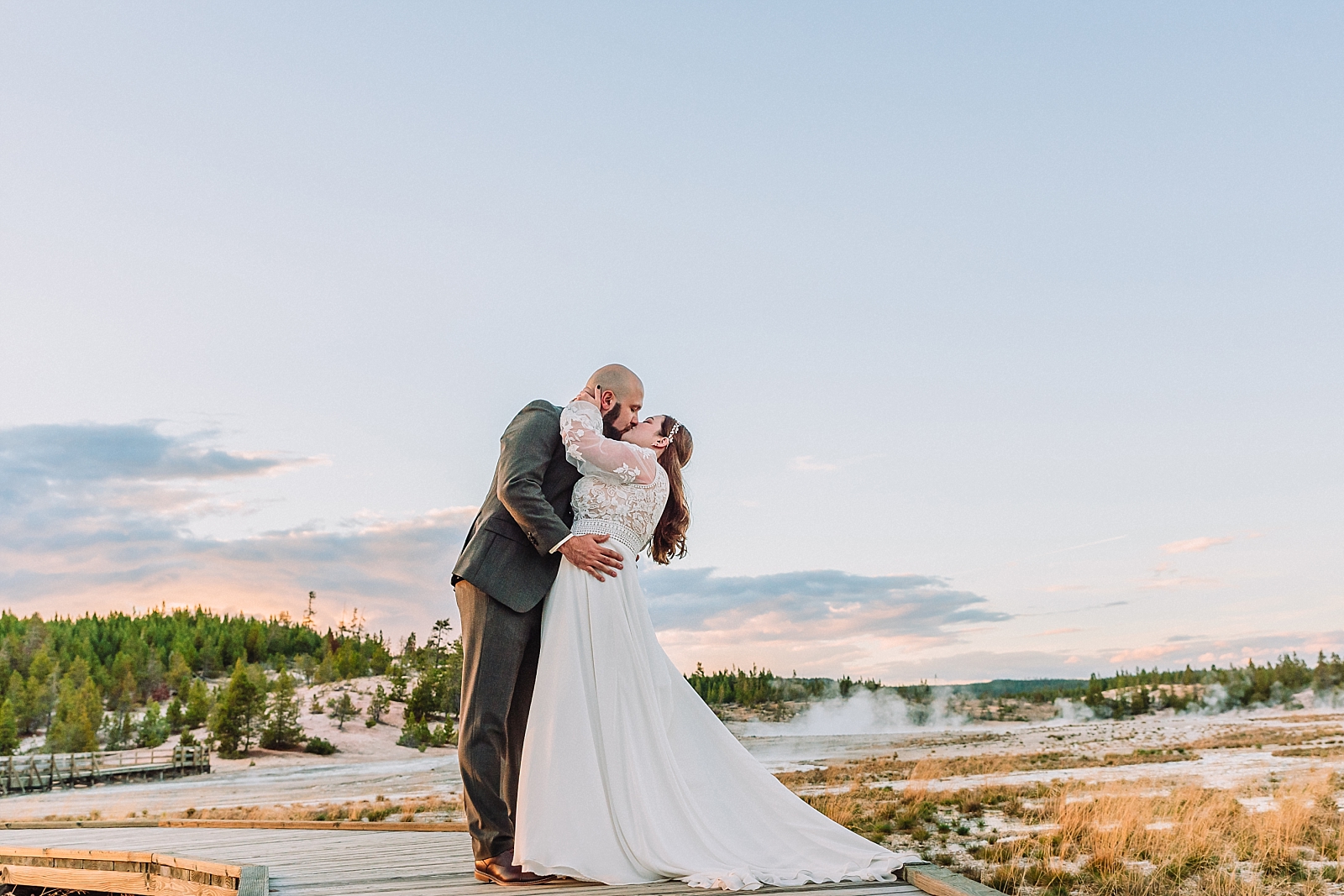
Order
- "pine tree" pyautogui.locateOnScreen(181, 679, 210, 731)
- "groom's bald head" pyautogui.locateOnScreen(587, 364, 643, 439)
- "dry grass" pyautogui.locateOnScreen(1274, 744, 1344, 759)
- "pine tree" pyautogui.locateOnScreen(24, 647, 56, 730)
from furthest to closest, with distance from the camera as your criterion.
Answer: "pine tree" pyautogui.locateOnScreen(181, 679, 210, 731) < "pine tree" pyautogui.locateOnScreen(24, 647, 56, 730) < "dry grass" pyautogui.locateOnScreen(1274, 744, 1344, 759) < "groom's bald head" pyautogui.locateOnScreen(587, 364, 643, 439)

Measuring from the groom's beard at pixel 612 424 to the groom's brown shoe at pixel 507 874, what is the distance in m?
1.60

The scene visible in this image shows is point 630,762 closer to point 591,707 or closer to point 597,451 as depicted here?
point 591,707

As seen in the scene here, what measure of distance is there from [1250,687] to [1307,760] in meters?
49.4

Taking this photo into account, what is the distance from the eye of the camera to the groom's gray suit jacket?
12.1 feet

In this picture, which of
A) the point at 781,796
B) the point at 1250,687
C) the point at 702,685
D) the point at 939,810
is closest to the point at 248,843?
the point at 781,796

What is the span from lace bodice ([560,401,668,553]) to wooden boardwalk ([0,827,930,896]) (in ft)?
4.25

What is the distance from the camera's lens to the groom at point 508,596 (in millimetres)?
3596

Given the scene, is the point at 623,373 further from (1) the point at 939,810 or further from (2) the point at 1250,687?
(2) the point at 1250,687

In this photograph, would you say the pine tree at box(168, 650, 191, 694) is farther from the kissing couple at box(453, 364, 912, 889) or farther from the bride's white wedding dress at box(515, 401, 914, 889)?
the bride's white wedding dress at box(515, 401, 914, 889)

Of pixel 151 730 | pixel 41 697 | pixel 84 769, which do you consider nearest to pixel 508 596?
pixel 84 769

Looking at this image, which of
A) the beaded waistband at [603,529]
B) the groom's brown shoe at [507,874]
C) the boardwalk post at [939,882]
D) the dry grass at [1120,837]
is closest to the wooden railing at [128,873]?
the groom's brown shoe at [507,874]

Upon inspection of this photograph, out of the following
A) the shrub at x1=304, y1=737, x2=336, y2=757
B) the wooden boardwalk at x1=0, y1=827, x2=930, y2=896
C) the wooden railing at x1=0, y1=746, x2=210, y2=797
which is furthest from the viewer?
the shrub at x1=304, y1=737, x2=336, y2=757

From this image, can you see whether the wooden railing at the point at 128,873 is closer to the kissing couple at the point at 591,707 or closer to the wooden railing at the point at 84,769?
the kissing couple at the point at 591,707

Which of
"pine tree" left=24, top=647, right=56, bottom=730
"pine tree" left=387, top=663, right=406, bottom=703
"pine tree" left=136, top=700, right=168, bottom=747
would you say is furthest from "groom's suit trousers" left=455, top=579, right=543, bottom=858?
"pine tree" left=387, top=663, right=406, bottom=703
